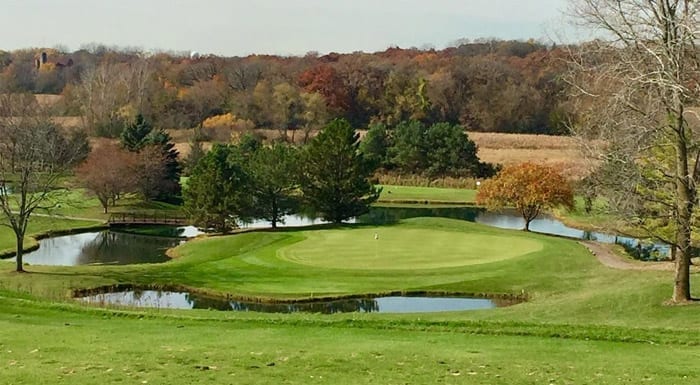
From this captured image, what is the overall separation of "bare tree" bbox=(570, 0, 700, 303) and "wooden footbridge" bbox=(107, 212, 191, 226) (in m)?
43.6

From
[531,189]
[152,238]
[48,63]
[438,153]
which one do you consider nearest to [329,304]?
[531,189]

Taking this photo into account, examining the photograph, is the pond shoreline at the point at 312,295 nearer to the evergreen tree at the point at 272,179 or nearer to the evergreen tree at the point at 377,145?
the evergreen tree at the point at 272,179

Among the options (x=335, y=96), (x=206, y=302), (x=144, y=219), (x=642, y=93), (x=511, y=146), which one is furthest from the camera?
(x=335, y=96)

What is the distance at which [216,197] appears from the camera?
50781 millimetres

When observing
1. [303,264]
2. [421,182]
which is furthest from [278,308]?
[421,182]

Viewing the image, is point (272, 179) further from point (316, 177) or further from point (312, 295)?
point (312, 295)

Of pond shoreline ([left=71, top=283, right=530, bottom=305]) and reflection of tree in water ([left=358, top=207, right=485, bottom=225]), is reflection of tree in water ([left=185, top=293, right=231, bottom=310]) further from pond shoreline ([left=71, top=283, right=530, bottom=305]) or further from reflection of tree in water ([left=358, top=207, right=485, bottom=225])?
reflection of tree in water ([left=358, top=207, right=485, bottom=225])

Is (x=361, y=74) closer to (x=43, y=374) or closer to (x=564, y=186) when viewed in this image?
(x=564, y=186)

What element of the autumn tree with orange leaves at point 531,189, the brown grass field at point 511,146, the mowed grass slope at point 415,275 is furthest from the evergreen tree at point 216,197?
the brown grass field at point 511,146

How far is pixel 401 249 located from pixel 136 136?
39.1m

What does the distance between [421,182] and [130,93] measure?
198 feet

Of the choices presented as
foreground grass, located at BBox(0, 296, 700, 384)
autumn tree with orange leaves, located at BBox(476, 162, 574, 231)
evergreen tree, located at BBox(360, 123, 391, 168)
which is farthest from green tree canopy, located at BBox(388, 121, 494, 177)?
foreground grass, located at BBox(0, 296, 700, 384)

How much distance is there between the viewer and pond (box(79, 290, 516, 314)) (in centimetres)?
2880

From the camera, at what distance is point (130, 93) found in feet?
418
